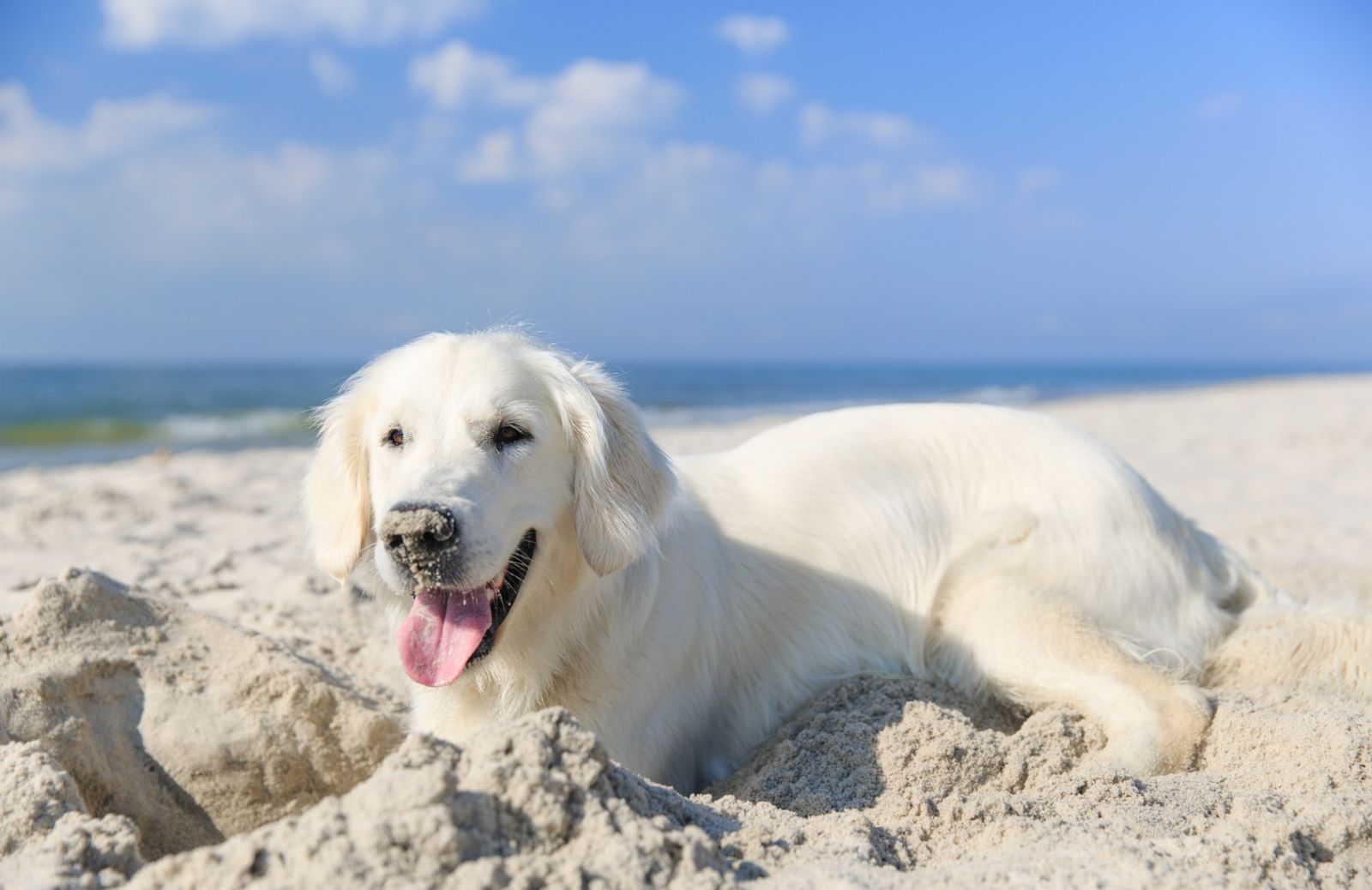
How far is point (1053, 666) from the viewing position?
3318mm

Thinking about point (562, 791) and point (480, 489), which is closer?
point (562, 791)

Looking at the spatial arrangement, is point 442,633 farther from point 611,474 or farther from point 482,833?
point 482,833

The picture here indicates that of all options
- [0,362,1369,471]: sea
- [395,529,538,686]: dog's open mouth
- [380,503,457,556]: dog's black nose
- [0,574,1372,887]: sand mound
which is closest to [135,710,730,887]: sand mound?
[0,574,1372,887]: sand mound

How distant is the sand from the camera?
5.30 feet

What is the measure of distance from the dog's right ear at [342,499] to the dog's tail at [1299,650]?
9.81 feet

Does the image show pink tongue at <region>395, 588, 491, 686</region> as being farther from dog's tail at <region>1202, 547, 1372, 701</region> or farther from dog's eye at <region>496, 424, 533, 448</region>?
dog's tail at <region>1202, 547, 1372, 701</region>

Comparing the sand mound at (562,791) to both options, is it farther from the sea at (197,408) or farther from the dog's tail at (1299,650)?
the sea at (197,408)

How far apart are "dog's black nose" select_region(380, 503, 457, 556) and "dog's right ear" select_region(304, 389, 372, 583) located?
673 millimetres

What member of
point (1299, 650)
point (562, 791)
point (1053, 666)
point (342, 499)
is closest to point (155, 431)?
point (342, 499)

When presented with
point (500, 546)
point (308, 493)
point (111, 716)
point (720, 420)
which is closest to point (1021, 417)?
point (500, 546)

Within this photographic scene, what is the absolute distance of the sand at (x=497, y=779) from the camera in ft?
5.30

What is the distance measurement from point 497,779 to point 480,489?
3.38 feet

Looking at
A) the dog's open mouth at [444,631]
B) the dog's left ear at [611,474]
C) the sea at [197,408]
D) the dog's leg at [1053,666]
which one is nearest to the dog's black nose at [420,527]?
the dog's open mouth at [444,631]

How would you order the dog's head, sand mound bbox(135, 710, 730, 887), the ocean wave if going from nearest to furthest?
sand mound bbox(135, 710, 730, 887) → the dog's head → the ocean wave
